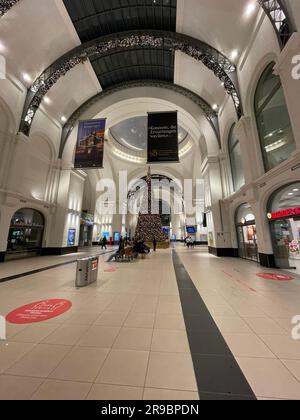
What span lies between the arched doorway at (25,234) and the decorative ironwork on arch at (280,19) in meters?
13.8

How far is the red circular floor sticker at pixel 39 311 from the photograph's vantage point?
2619mm

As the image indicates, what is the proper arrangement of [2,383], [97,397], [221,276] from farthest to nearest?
1. [221,276]
2. [2,383]
3. [97,397]

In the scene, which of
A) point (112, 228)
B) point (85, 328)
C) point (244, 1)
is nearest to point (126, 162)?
point (112, 228)

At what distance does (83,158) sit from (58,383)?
1006cm

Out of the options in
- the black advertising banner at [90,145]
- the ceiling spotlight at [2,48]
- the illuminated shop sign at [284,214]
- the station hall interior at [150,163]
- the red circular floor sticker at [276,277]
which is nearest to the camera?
the station hall interior at [150,163]

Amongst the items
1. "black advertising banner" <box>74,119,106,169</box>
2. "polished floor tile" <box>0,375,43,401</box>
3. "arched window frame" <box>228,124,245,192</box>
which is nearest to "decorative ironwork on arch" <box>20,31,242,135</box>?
"arched window frame" <box>228,124,245,192</box>

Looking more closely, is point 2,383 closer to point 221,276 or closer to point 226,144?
point 221,276

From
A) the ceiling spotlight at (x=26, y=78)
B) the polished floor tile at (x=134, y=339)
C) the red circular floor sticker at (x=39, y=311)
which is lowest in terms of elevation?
the polished floor tile at (x=134, y=339)

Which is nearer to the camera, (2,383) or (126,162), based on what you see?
(2,383)

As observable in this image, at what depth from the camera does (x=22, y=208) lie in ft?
31.7

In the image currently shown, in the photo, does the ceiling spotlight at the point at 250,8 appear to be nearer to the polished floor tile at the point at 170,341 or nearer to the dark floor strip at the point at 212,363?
the dark floor strip at the point at 212,363

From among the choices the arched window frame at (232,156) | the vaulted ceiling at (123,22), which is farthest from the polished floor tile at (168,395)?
the vaulted ceiling at (123,22)

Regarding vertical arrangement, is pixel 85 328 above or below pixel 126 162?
below

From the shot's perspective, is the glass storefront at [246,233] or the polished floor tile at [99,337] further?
the glass storefront at [246,233]
